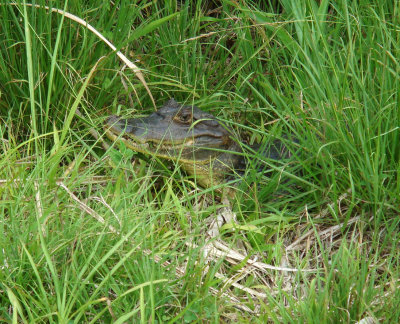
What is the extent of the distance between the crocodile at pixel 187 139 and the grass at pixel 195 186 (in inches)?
4.2

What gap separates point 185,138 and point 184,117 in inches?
5.2

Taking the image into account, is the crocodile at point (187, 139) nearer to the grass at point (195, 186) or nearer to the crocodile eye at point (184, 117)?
the crocodile eye at point (184, 117)

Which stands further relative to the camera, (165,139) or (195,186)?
(165,139)

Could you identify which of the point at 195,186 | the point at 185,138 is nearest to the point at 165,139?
the point at 185,138

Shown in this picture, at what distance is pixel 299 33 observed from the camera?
11.9 ft

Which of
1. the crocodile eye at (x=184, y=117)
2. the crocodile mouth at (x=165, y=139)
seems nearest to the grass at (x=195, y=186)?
the crocodile mouth at (x=165, y=139)

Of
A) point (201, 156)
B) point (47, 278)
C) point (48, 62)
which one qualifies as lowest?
point (201, 156)

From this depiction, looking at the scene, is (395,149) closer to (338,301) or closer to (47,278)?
(338,301)

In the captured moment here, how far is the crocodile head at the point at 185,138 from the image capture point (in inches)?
140

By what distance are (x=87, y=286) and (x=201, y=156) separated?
139 cm

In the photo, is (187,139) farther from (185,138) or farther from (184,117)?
(184,117)

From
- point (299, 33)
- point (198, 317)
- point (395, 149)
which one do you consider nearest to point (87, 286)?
point (198, 317)

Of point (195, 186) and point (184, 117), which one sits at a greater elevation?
point (184, 117)

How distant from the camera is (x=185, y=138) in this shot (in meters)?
3.69
